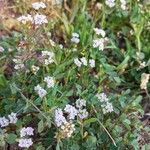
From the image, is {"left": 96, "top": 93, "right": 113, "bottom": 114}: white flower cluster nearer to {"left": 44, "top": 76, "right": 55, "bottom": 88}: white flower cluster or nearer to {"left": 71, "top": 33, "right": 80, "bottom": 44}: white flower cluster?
{"left": 44, "top": 76, "right": 55, "bottom": 88}: white flower cluster

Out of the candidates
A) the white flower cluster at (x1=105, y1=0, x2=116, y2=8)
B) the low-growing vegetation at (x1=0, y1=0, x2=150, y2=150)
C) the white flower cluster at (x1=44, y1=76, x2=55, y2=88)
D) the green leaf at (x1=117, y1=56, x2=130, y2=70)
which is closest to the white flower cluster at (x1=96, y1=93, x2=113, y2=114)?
the low-growing vegetation at (x1=0, y1=0, x2=150, y2=150)

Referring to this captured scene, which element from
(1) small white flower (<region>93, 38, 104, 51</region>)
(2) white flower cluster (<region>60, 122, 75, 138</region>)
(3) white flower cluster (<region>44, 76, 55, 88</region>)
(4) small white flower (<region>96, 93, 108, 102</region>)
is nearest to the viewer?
(2) white flower cluster (<region>60, 122, 75, 138</region>)

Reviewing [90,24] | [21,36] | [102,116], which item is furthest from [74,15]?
[102,116]

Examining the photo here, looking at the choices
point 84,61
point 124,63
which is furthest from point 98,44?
point 124,63

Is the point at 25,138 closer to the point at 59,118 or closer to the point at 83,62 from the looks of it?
the point at 59,118

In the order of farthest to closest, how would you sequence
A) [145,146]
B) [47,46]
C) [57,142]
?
[47,46]
[145,146]
[57,142]

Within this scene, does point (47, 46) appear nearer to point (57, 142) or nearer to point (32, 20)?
point (32, 20)
